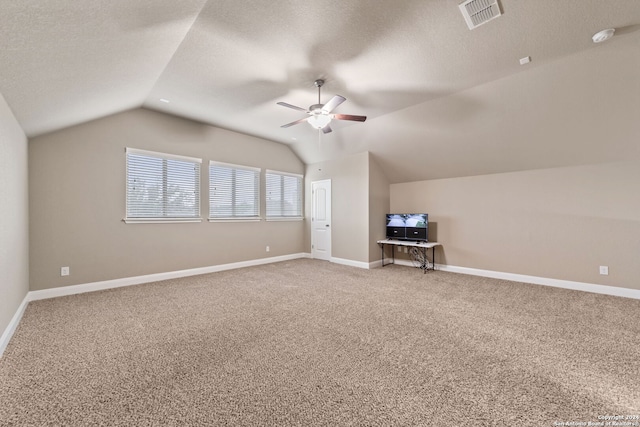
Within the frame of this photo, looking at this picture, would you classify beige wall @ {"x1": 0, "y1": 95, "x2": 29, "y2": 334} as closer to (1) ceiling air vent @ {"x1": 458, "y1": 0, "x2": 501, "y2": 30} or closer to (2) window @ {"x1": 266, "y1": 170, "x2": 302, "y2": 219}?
(2) window @ {"x1": 266, "y1": 170, "x2": 302, "y2": 219}

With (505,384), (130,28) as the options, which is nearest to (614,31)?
(505,384)

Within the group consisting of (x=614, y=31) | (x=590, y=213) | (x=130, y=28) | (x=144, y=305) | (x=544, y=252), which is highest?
(x=614, y=31)

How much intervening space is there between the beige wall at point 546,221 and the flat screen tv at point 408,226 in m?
0.41

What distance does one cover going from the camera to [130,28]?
2.15 metres

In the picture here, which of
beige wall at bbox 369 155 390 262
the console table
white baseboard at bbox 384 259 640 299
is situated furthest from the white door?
white baseboard at bbox 384 259 640 299

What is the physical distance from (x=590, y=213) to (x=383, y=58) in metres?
4.12

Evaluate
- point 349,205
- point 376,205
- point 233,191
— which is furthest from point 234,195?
point 376,205

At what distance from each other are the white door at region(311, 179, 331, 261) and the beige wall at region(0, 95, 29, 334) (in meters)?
5.20

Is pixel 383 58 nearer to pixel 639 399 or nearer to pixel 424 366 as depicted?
pixel 424 366

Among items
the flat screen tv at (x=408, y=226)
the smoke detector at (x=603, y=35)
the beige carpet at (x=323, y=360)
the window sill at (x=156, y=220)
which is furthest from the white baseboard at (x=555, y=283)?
the window sill at (x=156, y=220)

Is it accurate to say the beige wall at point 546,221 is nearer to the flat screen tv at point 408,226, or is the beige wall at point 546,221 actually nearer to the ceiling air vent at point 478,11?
the flat screen tv at point 408,226

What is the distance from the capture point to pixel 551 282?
174 inches

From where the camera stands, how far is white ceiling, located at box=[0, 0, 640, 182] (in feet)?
7.08

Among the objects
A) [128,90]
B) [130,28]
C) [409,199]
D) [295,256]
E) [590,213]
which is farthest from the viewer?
[295,256]
